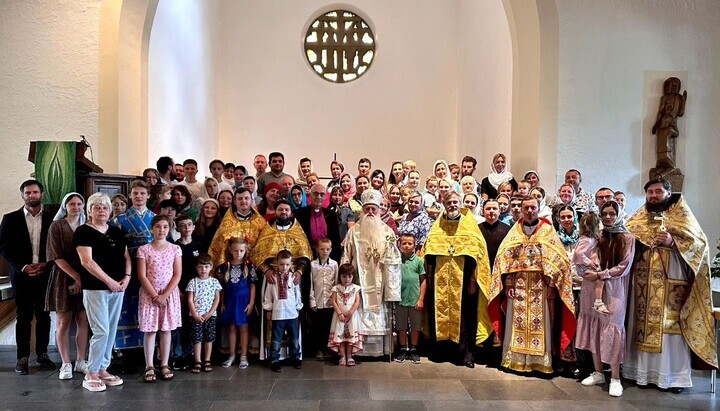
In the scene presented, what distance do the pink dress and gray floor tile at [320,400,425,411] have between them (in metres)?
1.64

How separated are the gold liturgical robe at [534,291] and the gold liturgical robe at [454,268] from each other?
0.26 metres

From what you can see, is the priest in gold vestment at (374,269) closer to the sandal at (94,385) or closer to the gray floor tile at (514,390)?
the gray floor tile at (514,390)

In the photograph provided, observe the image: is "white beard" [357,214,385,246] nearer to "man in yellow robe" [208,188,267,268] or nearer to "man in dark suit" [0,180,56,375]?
"man in yellow robe" [208,188,267,268]

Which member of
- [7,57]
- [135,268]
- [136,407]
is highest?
[7,57]

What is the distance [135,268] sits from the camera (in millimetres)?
5309

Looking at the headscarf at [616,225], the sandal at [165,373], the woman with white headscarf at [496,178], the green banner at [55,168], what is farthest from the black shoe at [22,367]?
the woman with white headscarf at [496,178]

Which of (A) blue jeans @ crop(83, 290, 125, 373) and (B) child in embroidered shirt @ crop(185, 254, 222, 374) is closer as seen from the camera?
(A) blue jeans @ crop(83, 290, 125, 373)

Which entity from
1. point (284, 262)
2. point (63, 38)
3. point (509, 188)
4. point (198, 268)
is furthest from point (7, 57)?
point (509, 188)

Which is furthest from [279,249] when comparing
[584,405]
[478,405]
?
[584,405]

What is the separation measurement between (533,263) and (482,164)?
6.63 meters

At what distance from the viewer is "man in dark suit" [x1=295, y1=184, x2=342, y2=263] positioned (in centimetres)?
597

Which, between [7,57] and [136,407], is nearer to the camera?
[136,407]

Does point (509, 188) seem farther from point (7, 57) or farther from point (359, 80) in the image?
point (359, 80)

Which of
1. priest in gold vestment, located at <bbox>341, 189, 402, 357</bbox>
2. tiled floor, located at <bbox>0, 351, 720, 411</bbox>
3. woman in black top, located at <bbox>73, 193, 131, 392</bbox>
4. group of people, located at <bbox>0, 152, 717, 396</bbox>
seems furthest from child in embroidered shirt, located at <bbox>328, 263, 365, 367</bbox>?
woman in black top, located at <bbox>73, 193, 131, 392</bbox>
